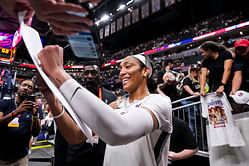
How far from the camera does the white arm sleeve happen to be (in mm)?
489

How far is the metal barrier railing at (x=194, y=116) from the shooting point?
2896mm

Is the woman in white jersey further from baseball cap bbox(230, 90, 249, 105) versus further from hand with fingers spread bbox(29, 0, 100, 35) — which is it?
baseball cap bbox(230, 90, 249, 105)

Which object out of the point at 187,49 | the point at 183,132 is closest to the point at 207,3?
the point at 187,49

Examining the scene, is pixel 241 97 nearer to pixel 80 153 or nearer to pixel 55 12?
pixel 80 153

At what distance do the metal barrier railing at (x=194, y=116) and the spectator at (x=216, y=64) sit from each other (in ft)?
1.44

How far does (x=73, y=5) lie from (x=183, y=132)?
7.15ft

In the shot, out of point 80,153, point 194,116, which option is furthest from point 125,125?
point 194,116

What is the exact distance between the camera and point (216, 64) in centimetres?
256

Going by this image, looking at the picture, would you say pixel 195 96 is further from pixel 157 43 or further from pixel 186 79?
pixel 157 43

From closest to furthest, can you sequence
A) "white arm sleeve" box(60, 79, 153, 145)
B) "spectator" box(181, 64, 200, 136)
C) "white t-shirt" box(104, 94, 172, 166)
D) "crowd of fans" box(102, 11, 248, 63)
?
→ "white arm sleeve" box(60, 79, 153, 145) → "white t-shirt" box(104, 94, 172, 166) → "spectator" box(181, 64, 200, 136) → "crowd of fans" box(102, 11, 248, 63)

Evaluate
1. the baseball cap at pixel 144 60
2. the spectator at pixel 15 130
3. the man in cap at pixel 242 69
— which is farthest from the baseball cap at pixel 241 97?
the spectator at pixel 15 130

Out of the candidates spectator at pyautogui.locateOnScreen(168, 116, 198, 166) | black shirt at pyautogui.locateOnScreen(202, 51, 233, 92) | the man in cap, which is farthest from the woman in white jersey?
black shirt at pyautogui.locateOnScreen(202, 51, 233, 92)

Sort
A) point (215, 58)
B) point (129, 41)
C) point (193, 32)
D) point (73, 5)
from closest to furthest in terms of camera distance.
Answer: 1. point (73, 5)
2. point (215, 58)
3. point (193, 32)
4. point (129, 41)

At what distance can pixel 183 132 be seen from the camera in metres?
2.19
